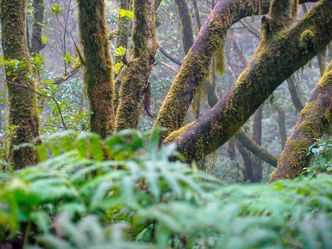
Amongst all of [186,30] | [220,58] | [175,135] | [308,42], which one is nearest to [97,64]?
[175,135]

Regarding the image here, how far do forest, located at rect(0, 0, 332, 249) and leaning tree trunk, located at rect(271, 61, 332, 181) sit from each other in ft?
0.05

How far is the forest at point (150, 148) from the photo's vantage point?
4.49ft

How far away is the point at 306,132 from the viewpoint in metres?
5.39

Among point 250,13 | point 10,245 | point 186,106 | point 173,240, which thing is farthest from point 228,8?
point 10,245

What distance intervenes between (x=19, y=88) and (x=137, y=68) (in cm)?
121

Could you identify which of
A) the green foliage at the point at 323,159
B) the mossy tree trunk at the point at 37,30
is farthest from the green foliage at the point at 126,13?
the mossy tree trunk at the point at 37,30

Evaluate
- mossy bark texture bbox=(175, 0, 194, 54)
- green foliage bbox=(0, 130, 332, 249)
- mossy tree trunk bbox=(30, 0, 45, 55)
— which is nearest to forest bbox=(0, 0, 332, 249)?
green foliage bbox=(0, 130, 332, 249)

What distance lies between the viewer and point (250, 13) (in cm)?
533

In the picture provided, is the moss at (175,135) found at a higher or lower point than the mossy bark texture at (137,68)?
lower

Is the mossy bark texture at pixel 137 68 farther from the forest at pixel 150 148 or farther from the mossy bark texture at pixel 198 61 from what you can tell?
the mossy bark texture at pixel 198 61

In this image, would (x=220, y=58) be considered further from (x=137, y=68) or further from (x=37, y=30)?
(x=37, y=30)

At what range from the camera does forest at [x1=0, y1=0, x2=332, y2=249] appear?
4.49 ft

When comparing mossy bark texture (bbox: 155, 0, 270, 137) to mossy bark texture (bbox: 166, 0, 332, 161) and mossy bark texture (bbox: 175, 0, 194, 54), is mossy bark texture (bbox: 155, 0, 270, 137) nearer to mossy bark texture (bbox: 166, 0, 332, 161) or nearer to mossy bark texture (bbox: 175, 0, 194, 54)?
mossy bark texture (bbox: 166, 0, 332, 161)

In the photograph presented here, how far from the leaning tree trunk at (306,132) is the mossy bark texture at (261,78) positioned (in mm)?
1195
